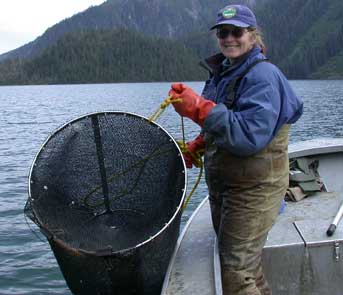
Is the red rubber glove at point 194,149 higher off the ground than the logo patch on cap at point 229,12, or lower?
lower

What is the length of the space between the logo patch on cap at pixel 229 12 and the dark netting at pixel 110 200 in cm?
122

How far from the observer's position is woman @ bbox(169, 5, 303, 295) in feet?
11.5

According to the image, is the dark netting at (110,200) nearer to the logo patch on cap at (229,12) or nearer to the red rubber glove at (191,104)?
the red rubber glove at (191,104)

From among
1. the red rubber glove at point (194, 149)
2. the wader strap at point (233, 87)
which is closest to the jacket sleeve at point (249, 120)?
the wader strap at point (233, 87)

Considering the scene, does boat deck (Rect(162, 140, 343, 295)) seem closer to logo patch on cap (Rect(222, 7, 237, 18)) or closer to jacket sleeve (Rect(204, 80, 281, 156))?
jacket sleeve (Rect(204, 80, 281, 156))

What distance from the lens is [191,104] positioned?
12.2 ft

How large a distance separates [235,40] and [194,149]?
126cm

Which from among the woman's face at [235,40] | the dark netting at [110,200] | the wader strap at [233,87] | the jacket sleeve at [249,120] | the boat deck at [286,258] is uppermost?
the woman's face at [235,40]

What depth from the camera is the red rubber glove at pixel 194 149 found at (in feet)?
15.6

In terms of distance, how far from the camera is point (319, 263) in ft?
14.9

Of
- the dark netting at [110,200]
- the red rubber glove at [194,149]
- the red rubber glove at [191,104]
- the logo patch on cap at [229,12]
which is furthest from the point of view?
the red rubber glove at [194,149]

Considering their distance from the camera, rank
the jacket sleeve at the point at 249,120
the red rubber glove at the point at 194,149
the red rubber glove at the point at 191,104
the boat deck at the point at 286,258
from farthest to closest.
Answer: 1. the red rubber glove at the point at 194,149
2. the boat deck at the point at 286,258
3. the red rubber glove at the point at 191,104
4. the jacket sleeve at the point at 249,120

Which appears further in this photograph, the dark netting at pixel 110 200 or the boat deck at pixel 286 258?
Result: the dark netting at pixel 110 200

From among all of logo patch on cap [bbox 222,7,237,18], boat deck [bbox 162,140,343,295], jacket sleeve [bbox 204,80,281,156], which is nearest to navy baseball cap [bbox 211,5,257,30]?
logo patch on cap [bbox 222,7,237,18]
